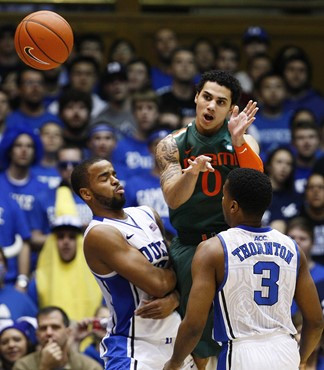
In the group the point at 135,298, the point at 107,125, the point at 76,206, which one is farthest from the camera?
the point at 107,125

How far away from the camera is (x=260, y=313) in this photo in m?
5.39

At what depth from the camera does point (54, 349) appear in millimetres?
7629

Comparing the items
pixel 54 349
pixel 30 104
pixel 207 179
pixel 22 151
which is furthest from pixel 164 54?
pixel 207 179

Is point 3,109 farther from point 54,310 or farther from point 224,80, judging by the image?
point 224,80

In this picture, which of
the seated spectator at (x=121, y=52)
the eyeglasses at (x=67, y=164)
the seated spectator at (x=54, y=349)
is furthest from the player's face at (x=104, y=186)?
the seated spectator at (x=121, y=52)

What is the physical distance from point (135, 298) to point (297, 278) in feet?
3.61

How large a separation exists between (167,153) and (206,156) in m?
0.29

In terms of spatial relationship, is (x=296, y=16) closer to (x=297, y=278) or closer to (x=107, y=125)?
(x=107, y=125)

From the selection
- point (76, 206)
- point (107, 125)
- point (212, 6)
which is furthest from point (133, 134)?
point (212, 6)

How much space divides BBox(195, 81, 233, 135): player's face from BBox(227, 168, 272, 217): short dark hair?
28.8 inches

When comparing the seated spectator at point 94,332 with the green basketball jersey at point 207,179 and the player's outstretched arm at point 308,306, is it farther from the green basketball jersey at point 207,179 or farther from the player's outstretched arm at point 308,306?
the player's outstretched arm at point 308,306

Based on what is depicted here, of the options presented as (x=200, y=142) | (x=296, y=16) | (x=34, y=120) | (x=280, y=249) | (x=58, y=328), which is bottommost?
(x=58, y=328)

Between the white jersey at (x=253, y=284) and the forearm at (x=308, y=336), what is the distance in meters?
0.24

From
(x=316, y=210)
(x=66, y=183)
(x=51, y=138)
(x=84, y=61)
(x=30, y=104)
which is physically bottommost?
(x=316, y=210)
